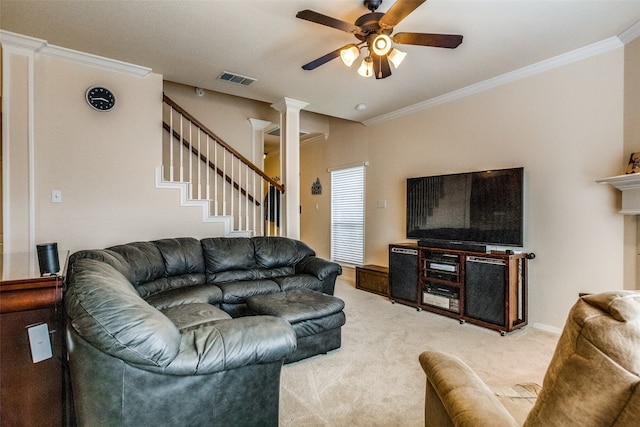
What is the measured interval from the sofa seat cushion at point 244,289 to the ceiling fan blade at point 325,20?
2.37m

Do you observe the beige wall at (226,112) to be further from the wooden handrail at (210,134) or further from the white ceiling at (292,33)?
the white ceiling at (292,33)

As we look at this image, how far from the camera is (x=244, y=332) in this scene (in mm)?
1423

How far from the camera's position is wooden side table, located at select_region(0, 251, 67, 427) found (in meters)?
1.20

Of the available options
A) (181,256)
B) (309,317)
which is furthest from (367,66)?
(181,256)

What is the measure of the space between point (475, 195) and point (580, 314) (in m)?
3.15

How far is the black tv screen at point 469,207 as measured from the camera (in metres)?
3.23

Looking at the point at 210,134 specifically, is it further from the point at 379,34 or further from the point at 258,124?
the point at 379,34

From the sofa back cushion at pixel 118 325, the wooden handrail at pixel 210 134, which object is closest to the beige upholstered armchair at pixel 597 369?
the sofa back cushion at pixel 118 325

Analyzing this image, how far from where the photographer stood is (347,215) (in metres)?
5.83

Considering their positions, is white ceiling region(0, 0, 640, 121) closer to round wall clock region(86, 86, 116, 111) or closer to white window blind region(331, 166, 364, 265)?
round wall clock region(86, 86, 116, 111)

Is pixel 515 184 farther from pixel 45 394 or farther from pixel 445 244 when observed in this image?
pixel 45 394

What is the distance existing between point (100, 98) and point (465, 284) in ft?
14.3

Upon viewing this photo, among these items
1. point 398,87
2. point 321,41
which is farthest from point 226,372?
point 398,87

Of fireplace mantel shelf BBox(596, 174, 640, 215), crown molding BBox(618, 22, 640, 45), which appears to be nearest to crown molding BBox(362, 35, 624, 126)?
crown molding BBox(618, 22, 640, 45)
